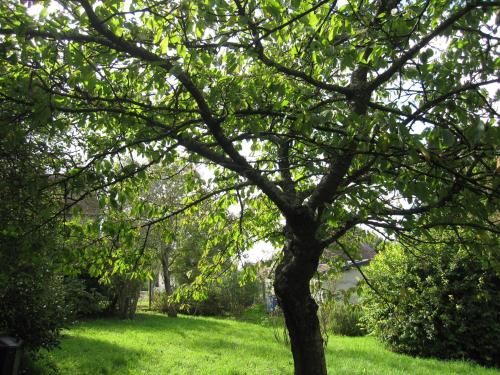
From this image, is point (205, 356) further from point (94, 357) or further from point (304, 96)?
point (304, 96)

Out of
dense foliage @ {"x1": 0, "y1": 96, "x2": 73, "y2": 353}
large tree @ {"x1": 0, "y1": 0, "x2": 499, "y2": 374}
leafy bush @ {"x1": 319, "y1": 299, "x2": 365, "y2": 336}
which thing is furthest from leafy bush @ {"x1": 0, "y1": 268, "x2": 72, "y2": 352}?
leafy bush @ {"x1": 319, "y1": 299, "x2": 365, "y2": 336}

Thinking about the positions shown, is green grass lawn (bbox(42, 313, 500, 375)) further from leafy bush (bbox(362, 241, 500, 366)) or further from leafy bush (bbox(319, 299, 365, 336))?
leafy bush (bbox(319, 299, 365, 336))

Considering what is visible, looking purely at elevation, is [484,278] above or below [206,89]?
below

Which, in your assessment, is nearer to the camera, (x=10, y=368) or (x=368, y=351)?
(x=10, y=368)

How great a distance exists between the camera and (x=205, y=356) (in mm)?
10727

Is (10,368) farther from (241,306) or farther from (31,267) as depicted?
(241,306)

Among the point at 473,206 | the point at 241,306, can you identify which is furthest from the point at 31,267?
the point at 241,306

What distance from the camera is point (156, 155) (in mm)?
4039

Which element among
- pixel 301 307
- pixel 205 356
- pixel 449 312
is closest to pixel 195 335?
pixel 205 356

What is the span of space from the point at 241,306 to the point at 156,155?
76.2 ft

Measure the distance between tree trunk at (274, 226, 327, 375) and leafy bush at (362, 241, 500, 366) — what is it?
19.6 ft

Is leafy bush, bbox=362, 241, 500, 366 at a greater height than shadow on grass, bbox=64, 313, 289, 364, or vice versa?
→ leafy bush, bbox=362, 241, 500, 366

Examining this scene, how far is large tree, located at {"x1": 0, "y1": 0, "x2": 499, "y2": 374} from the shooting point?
287cm

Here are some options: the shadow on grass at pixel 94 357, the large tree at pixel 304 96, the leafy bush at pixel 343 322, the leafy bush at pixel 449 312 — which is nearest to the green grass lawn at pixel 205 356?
the shadow on grass at pixel 94 357
